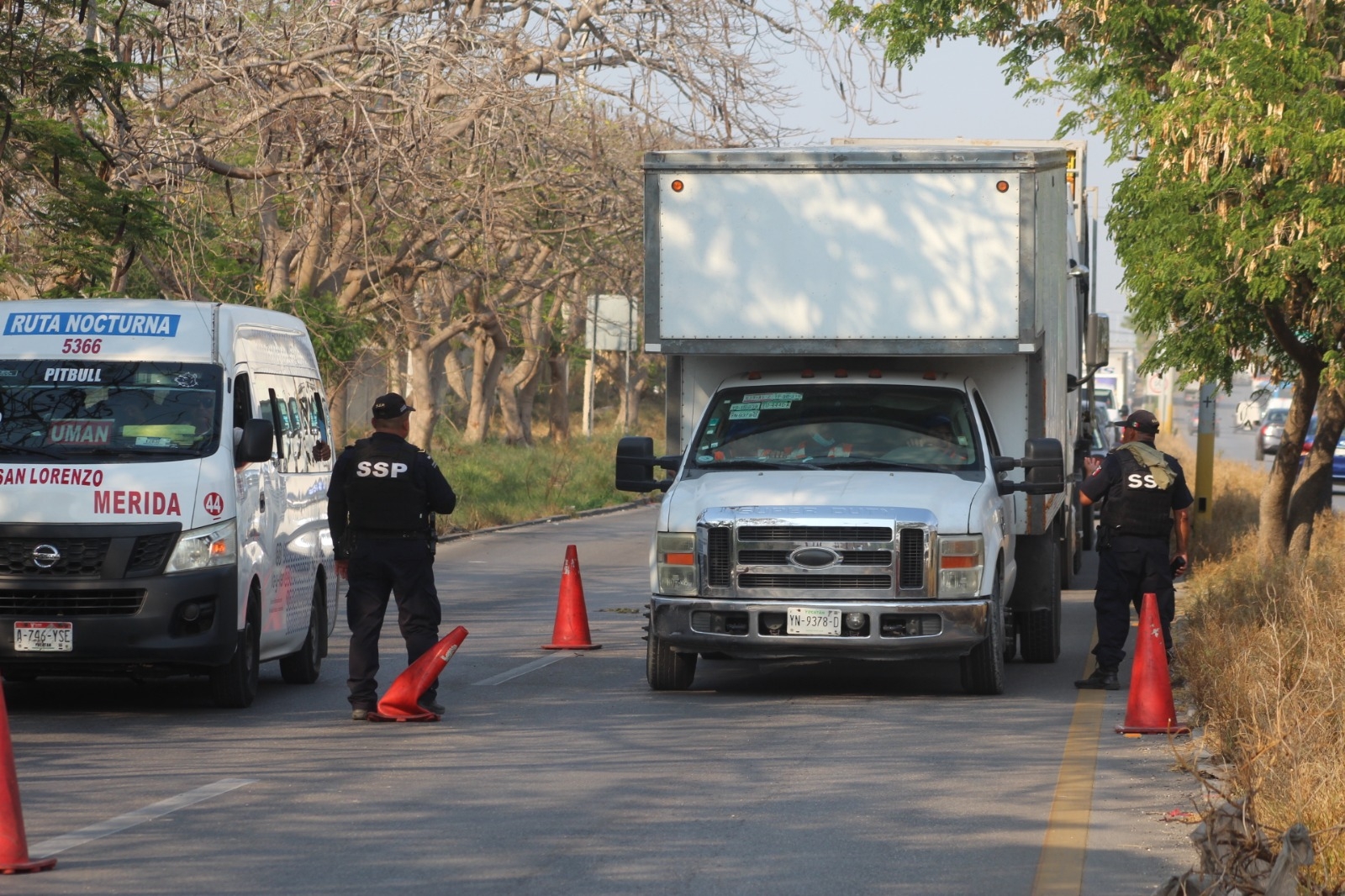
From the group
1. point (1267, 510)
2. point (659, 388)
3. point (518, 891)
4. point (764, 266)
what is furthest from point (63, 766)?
point (659, 388)

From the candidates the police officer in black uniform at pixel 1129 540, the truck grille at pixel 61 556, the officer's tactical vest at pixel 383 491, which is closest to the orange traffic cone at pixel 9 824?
the truck grille at pixel 61 556

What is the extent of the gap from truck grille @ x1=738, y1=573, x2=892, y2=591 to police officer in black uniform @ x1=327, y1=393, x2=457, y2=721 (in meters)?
1.87

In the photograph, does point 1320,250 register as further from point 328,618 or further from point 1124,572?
point 328,618

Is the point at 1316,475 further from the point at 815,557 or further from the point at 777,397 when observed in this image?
the point at 815,557

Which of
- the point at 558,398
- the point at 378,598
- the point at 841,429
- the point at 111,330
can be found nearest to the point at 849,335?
the point at 841,429

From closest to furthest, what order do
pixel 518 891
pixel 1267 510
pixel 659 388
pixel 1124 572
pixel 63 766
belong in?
pixel 518 891 < pixel 63 766 < pixel 1124 572 < pixel 1267 510 < pixel 659 388

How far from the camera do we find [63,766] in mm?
9383

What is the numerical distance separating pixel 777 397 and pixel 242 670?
13.1ft

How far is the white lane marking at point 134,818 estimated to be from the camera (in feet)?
24.6

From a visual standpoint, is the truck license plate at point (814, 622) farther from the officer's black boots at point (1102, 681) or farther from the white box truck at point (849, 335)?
the officer's black boots at point (1102, 681)

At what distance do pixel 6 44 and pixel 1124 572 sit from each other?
333 inches

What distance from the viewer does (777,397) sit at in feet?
43.5

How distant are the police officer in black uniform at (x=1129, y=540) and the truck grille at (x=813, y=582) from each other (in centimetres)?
178

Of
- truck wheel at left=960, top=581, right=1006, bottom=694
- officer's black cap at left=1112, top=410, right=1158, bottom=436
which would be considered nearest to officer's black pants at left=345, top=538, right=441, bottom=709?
truck wheel at left=960, top=581, right=1006, bottom=694
